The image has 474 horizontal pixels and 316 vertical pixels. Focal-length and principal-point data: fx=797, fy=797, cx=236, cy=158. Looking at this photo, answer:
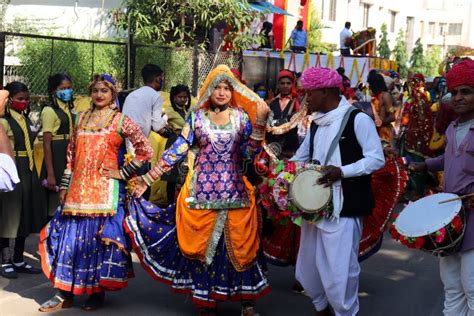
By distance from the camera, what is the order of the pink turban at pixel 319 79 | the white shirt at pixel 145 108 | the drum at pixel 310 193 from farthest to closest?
1. the white shirt at pixel 145 108
2. the pink turban at pixel 319 79
3. the drum at pixel 310 193

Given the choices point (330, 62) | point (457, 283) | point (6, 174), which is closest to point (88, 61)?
point (330, 62)

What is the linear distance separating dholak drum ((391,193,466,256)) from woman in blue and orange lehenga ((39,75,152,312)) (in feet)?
7.62

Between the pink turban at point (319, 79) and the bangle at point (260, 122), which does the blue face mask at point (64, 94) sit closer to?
the bangle at point (260, 122)

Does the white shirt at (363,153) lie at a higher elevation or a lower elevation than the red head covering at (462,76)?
lower

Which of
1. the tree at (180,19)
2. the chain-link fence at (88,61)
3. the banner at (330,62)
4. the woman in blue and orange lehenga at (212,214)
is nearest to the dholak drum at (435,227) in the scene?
the woman in blue and orange lehenga at (212,214)

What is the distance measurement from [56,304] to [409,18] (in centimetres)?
5686

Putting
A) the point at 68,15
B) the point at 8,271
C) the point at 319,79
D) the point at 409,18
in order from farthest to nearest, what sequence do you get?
the point at 409,18
the point at 68,15
the point at 8,271
the point at 319,79

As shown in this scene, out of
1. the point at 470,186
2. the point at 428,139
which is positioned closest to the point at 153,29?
the point at 428,139

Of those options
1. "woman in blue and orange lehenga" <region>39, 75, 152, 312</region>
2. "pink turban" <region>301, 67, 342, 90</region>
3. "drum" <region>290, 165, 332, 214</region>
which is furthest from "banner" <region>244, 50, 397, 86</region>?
"drum" <region>290, 165, 332, 214</region>

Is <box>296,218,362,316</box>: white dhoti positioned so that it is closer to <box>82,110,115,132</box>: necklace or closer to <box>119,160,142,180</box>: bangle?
<box>119,160,142,180</box>: bangle

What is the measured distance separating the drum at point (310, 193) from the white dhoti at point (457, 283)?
860 mm

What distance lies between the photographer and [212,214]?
5.97 meters

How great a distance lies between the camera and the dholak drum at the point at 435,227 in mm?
4566

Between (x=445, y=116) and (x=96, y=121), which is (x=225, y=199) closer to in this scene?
(x=96, y=121)
